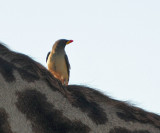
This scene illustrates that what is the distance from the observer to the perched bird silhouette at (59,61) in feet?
33.5

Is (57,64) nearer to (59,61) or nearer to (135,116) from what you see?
(59,61)

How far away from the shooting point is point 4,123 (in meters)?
2.80

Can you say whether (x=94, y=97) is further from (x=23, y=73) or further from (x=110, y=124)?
(x=23, y=73)

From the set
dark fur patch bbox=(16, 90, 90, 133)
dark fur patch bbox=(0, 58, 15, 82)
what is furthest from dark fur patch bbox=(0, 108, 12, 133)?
dark fur patch bbox=(0, 58, 15, 82)

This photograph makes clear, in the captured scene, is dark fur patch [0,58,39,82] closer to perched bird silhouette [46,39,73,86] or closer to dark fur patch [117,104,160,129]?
dark fur patch [117,104,160,129]

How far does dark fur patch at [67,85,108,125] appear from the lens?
9.89 feet

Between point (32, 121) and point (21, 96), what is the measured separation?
211 mm

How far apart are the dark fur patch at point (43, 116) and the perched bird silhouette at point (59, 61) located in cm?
Result: 699

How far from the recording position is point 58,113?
9.64 ft

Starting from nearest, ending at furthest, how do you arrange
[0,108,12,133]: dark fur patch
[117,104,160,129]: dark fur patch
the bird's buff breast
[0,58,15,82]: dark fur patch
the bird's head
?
[0,108,12,133]: dark fur patch → [0,58,15,82]: dark fur patch → [117,104,160,129]: dark fur patch → the bird's buff breast → the bird's head

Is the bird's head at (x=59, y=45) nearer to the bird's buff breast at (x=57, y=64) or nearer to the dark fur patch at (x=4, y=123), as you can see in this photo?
the bird's buff breast at (x=57, y=64)

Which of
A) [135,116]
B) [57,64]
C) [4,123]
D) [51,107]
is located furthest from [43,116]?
[57,64]

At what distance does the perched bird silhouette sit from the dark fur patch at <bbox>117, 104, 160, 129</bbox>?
22.5ft

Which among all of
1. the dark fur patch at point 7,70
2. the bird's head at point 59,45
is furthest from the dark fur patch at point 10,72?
the bird's head at point 59,45
